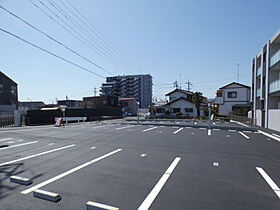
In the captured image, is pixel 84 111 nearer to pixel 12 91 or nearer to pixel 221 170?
pixel 12 91

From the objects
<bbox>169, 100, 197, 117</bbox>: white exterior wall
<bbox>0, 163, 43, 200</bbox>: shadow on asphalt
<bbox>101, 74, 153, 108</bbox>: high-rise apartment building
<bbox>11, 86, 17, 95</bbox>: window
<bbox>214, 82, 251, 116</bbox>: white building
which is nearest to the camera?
<bbox>0, 163, 43, 200</bbox>: shadow on asphalt

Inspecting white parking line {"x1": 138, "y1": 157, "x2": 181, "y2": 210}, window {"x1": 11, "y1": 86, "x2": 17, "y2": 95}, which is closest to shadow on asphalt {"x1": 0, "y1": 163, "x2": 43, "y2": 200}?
white parking line {"x1": 138, "y1": 157, "x2": 181, "y2": 210}

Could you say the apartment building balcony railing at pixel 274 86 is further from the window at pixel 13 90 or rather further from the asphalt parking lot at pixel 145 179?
the window at pixel 13 90

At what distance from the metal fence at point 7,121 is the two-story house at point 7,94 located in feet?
26.6

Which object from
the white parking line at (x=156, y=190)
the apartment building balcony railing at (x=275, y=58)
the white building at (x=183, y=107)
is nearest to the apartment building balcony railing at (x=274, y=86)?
the apartment building balcony railing at (x=275, y=58)

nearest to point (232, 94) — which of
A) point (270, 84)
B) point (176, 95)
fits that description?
point (176, 95)

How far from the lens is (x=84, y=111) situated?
2761 centimetres

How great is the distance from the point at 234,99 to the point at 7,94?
Result: 130 ft

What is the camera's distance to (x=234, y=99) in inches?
1117

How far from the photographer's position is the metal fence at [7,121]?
17612 millimetres

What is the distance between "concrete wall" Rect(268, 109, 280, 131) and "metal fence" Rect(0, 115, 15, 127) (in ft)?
87.3

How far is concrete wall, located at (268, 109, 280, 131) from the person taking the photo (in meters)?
12.5

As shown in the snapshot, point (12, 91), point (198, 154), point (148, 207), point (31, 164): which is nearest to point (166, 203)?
point (148, 207)

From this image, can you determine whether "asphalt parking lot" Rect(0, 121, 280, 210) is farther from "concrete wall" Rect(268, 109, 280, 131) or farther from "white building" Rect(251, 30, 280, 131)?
"white building" Rect(251, 30, 280, 131)
